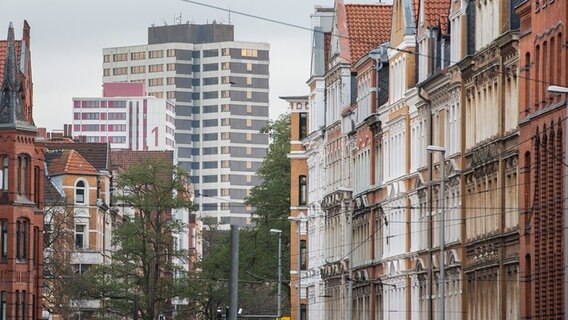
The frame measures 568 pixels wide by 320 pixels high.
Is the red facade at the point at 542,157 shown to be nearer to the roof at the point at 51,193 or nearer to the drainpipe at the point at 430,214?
the drainpipe at the point at 430,214

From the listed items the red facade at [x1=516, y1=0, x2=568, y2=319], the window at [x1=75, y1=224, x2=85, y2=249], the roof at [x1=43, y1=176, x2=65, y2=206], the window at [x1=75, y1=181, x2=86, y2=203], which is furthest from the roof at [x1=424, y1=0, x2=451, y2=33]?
the window at [x1=75, y1=224, x2=85, y2=249]

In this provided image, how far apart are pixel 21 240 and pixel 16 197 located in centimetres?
189

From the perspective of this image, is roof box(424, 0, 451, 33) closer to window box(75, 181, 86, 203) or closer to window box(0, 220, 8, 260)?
window box(0, 220, 8, 260)

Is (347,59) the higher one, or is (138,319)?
(347,59)

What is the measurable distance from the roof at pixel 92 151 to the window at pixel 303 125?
37765mm

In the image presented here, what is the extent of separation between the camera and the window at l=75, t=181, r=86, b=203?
156 m

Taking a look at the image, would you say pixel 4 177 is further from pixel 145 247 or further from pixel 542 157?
pixel 542 157

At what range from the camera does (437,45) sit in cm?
8506

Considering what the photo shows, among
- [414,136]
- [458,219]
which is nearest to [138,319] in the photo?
[414,136]

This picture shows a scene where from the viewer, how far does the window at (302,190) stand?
414 feet

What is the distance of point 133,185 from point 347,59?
39.3m

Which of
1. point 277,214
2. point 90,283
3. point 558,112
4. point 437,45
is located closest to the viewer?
Answer: point 558,112

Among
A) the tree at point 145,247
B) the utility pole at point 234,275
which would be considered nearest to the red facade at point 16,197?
the tree at point 145,247

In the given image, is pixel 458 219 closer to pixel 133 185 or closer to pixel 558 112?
pixel 558 112
